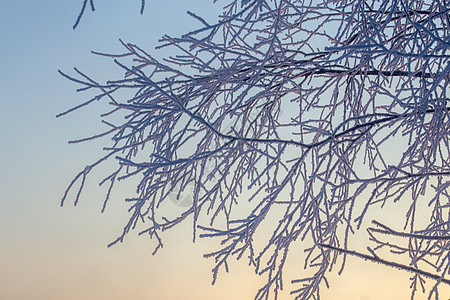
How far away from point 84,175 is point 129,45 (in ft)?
3.14

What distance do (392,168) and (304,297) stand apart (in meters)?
1.60

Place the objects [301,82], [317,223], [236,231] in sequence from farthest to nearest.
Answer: [301,82] → [317,223] → [236,231]

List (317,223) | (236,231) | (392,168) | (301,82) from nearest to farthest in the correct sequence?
(392,168)
(236,231)
(317,223)
(301,82)

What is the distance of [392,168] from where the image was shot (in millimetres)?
2533

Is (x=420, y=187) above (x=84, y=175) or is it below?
above

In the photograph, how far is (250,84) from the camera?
117 inches

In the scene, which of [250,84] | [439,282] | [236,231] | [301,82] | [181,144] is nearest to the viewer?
[439,282]

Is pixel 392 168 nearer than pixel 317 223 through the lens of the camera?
Yes

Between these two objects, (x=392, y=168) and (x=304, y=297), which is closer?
(x=392, y=168)

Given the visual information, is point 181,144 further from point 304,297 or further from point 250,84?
point 304,297

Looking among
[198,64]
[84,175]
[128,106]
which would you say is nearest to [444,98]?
[198,64]

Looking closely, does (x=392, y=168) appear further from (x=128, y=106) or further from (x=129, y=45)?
(x=129, y=45)

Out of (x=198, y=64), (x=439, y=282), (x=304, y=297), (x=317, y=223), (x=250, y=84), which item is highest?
(x=198, y=64)

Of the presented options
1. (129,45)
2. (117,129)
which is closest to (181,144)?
(117,129)
